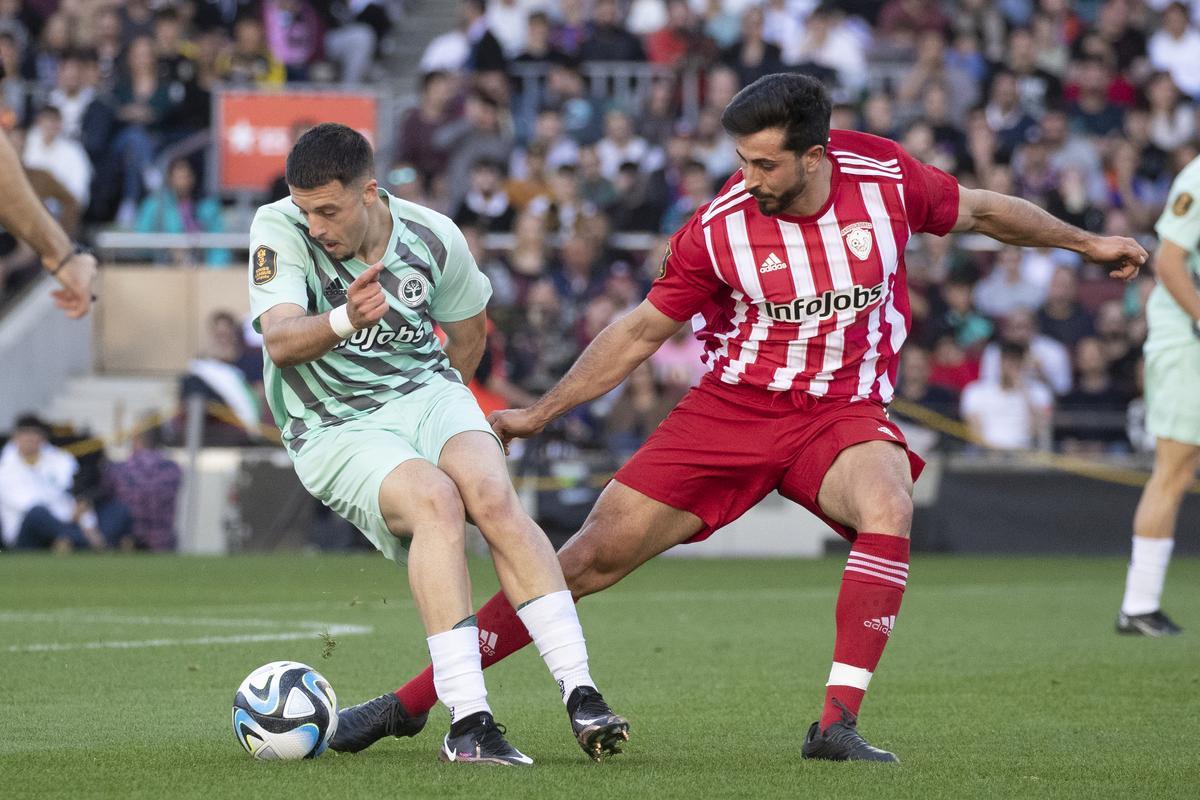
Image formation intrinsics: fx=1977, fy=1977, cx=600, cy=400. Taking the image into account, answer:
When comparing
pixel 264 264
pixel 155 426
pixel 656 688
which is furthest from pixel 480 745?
pixel 155 426

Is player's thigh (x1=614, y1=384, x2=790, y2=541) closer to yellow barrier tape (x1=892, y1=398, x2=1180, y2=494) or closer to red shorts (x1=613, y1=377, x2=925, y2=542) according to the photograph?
red shorts (x1=613, y1=377, x2=925, y2=542)

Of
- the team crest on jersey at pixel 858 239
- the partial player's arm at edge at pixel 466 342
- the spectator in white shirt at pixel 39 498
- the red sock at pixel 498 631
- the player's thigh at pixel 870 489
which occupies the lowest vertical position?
the spectator in white shirt at pixel 39 498

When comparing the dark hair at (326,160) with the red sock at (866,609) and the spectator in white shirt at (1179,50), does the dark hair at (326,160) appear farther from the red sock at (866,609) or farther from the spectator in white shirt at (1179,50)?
the spectator in white shirt at (1179,50)

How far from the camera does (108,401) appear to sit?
19031 millimetres

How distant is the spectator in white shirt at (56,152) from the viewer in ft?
63.3

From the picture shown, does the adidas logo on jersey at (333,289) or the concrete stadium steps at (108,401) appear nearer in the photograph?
the adidas logo on jersey at (333,289)

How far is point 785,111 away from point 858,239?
1.71 feet

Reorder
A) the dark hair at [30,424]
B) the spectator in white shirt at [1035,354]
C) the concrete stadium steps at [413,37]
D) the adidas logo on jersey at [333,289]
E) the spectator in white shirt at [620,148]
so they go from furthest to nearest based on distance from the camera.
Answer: the concrete stadium steps at [413,37] < the spectator in white shirt at [620,148] < the spectator in white shirt at [1035,354] < the dark hair at [30,424] < the adidas logo on jersey at [333,289]

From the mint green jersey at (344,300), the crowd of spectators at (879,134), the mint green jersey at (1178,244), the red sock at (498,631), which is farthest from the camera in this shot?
the crowd of spectators at (879,134)

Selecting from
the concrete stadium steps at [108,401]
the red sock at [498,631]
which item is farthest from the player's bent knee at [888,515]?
the concrete stadium steps at [108,401]

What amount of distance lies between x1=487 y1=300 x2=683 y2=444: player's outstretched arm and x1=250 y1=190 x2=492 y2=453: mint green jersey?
14.5 inches

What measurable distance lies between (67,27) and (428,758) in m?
17.5

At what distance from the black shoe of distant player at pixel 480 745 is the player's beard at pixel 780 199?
1.78 m

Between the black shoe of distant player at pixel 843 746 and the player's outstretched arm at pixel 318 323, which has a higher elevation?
the player's outstretched arm at pixel 318 323
